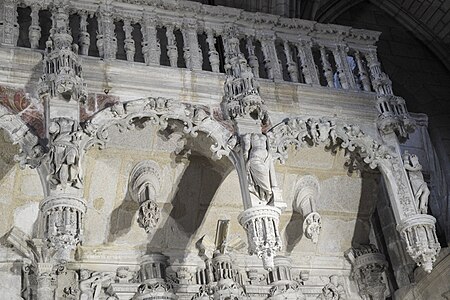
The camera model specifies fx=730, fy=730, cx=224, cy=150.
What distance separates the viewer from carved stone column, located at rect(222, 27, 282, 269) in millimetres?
8047

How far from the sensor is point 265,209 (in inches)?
322

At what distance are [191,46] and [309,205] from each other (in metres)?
2.70

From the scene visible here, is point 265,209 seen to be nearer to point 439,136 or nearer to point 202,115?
point 202,115

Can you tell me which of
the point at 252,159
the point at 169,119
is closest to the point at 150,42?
the point at 169,119

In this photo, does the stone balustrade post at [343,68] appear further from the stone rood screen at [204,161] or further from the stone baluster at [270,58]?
the stone baluster at [270,58]

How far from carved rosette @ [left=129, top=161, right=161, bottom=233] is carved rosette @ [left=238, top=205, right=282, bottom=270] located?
4.94ft

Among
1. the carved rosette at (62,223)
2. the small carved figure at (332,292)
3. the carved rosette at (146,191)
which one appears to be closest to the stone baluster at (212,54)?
the carved rosette at (146,191)

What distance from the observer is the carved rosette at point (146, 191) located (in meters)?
9.24

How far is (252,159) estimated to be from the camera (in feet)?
27.9

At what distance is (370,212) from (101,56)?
4582 millimetres

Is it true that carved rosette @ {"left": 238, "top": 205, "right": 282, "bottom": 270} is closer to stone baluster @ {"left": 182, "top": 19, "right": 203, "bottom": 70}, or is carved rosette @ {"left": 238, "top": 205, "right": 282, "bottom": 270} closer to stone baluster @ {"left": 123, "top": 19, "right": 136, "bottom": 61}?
stone baluster @ {"left": 182, "top": 19, "right": 203, "bottom": 70}

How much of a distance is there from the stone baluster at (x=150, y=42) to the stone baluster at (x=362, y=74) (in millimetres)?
2909

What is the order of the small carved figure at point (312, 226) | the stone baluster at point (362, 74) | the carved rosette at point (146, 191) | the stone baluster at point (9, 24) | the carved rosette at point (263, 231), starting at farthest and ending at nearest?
the stone baluster at point (362, 74), the small carved figure at point (312, 226), the carved rosette at point (146, 191), the stone baluster at point (9, 24), the carved rosette at point (263, 231)

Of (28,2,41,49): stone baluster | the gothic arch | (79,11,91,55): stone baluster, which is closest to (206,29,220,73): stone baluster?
the gothic arch
